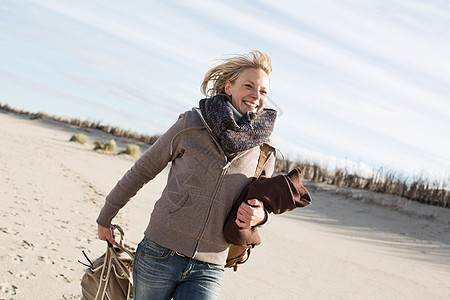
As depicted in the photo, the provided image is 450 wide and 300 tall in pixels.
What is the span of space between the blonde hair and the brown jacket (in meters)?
0.61

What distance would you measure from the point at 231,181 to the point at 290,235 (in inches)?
302

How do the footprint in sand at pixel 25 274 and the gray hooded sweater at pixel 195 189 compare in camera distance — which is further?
the footprint in sand at pixel 25 274

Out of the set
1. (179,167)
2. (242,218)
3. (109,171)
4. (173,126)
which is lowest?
(109,171)

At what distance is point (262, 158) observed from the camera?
8.95ft

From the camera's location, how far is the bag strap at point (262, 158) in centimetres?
269

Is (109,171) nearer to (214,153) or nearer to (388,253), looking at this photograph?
(388,253)

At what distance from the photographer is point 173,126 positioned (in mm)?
2561

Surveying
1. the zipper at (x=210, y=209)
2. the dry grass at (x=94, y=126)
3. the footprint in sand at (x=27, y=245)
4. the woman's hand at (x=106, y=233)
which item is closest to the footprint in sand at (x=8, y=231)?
the footprint in sand at (x=27, y=245)

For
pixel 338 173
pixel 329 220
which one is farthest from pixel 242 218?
pixel 338 173

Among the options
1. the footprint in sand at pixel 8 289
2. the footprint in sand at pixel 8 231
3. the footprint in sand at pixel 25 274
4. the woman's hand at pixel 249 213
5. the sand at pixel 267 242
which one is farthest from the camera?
the footprint in sand at pixel 8 231

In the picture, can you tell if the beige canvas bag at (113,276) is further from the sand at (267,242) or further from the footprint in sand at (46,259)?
the footprint in sand at (46,259)

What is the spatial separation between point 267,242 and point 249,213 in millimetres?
6347

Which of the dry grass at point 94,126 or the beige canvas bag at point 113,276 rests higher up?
the beige canvas bag at point 113,276

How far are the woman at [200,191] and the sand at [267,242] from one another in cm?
207
